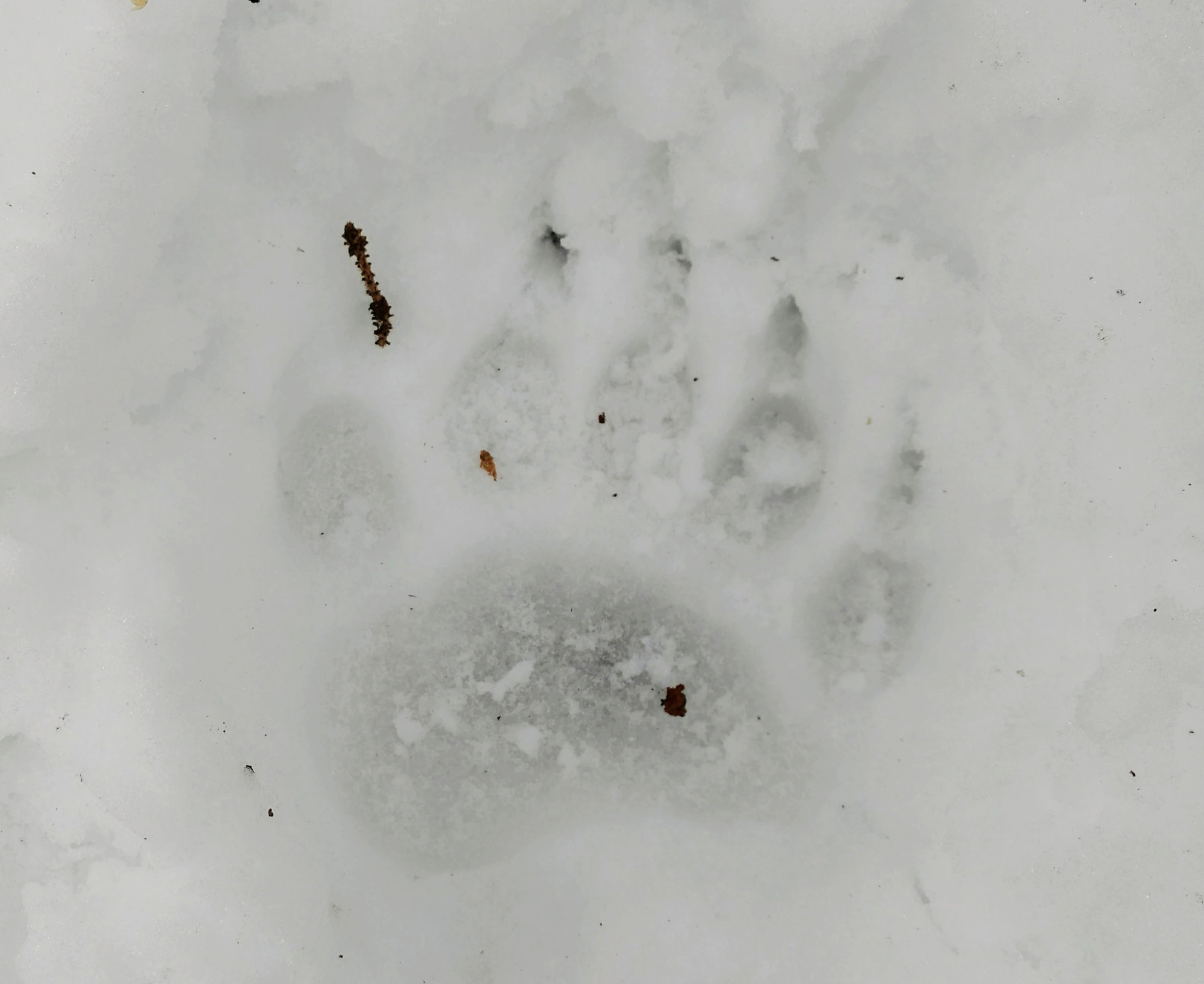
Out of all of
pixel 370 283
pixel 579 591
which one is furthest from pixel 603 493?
pixel 370 283

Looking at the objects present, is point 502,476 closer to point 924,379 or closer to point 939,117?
point 924,379

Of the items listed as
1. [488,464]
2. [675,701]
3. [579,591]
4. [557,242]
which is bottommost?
[675,701]

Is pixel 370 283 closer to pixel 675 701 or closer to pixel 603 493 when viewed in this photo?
pixel 603 493

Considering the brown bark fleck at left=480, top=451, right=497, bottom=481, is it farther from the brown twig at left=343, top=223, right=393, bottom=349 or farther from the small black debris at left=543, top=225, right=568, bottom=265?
the small black debris at left=543, top=225, right=568, bottom=265

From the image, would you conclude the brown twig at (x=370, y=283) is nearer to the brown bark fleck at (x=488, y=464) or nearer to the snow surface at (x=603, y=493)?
the snow surface at (x=603, y=493)

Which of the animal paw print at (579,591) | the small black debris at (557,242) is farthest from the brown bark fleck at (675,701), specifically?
the small black debris at (557,242)

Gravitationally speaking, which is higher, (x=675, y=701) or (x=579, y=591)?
(x=579, y=591)

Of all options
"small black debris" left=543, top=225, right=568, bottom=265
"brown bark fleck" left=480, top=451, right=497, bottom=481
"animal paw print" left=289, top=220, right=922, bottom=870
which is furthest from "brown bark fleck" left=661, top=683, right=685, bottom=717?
"small black debris" left=543, top=225, right=568, bottom=265

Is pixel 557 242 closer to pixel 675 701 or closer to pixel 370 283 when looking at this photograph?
pixel 370 283
